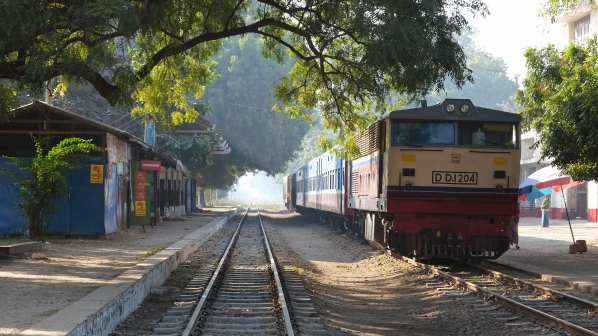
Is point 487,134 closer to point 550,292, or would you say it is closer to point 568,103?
point 568,103

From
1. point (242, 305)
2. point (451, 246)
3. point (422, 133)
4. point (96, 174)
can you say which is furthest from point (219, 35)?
point (96, 174)

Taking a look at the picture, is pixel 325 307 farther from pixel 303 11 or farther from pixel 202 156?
pixel 202 156

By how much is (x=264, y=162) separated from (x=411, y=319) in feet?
173

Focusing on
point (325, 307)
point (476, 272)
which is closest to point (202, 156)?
point (476, 272)

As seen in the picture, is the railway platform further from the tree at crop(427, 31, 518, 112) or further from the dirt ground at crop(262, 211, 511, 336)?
the tree at crop(427, 31, 518, 112)

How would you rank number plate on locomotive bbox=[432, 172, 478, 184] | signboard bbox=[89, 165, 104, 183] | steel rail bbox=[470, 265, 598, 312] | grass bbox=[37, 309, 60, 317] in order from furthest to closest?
1. signboard bbox=[89, 165, 104, 183]
2. number plate on locomotive bbox=[432, 172, 478, 184]
3. steel rail bbox=[470, 265, 598, 312]
4. grass bbox=[37, 309, 60, 317]

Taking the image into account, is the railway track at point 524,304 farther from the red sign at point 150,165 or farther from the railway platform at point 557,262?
the red sign at point 150,165

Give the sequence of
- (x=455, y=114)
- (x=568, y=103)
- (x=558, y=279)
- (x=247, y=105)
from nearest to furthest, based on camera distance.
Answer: (x=558, y=279) < (x=455, y=114) < (x=568, y=103) < (x=247, y=105)

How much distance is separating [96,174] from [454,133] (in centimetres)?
1032

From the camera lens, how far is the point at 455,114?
49.2 ft

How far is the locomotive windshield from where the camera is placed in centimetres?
1502

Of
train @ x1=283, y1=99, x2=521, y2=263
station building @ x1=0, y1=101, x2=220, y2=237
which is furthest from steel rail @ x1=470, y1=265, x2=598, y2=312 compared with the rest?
station building @ x1=0, y1=101, x2=220, y2=237

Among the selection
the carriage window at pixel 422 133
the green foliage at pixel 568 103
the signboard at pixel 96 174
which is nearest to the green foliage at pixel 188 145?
the signboard at pixel 96 174

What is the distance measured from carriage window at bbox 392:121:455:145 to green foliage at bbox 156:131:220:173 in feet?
89.5
